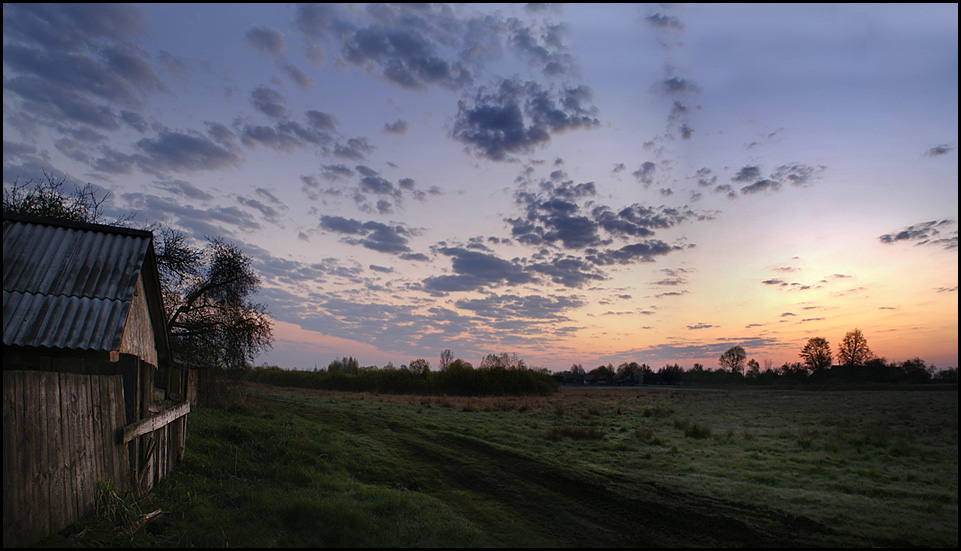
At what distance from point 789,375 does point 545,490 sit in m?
74.1

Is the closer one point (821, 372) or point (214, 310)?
Result: point (214, 310)

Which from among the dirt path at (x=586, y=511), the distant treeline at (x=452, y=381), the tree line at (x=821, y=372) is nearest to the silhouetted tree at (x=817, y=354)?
the tree line at (x=821, y=372)

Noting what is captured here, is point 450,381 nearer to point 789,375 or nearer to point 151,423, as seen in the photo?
point 789,375

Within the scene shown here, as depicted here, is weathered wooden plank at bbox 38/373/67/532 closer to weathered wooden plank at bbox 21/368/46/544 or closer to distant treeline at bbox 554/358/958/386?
weathered wooden plank at bbox 21/368/46/544

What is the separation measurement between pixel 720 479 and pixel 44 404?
14.7 metres

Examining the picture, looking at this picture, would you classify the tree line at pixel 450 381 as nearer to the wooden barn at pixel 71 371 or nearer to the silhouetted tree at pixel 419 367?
the silhouetted tree at pixel 419 367

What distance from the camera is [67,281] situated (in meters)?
6.97

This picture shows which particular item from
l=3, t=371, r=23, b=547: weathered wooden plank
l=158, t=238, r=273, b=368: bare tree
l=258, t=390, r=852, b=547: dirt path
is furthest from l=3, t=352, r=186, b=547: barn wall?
l=158, t=238, r=273, b=368: bare tree

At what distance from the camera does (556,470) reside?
45.9 ft

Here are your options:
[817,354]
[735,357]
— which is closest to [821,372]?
[817,354]

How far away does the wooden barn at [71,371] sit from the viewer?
5.26 metres

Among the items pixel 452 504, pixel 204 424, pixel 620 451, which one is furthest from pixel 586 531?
pixel 204 424

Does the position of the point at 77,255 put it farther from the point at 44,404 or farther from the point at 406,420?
the point at 406,420

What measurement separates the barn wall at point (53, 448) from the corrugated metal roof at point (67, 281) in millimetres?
718
